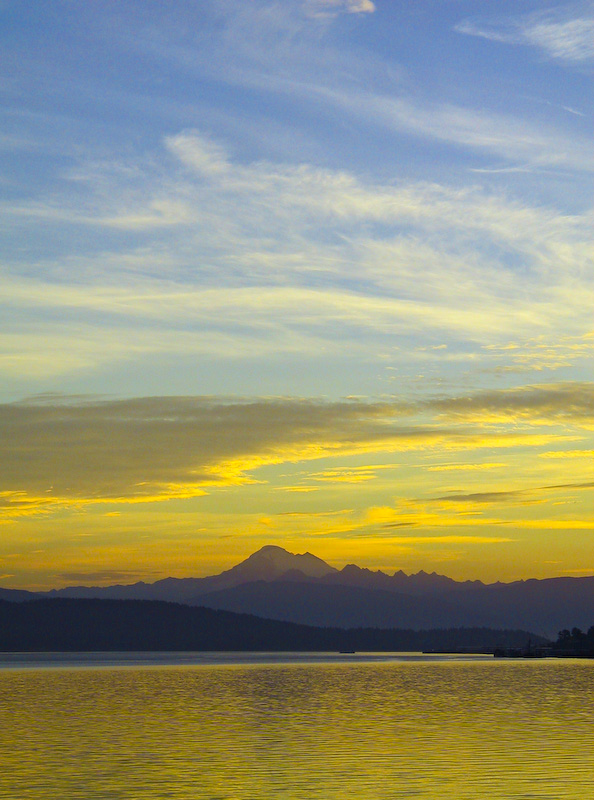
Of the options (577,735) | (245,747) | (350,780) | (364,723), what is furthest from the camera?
(364,723)

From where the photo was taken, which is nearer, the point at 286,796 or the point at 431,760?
the point at 286,796

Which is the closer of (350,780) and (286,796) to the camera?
(286,796)

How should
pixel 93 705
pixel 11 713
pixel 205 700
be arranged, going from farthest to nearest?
pixel 205 700 < pixel 93 705 < pixel 11 713

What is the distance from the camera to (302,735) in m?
66.9

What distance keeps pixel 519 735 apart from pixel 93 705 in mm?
45847

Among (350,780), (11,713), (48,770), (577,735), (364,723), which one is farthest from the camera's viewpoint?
(11,713)

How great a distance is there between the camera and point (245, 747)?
195ft

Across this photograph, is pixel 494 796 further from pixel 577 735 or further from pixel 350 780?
pixel 577 735

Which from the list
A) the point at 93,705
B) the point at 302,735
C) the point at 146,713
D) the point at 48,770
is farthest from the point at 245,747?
the point at 93,705

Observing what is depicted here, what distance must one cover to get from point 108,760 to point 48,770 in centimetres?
428

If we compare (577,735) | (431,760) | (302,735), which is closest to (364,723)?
(302,735)

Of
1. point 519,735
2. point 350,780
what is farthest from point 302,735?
point 350,780

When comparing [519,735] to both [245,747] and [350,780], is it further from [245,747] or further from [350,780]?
[350,780]

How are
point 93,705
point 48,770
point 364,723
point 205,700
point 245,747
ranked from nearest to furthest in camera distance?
point 48,770 → point 245,747 → point 364,723 → point 93,705 → point 205,700
